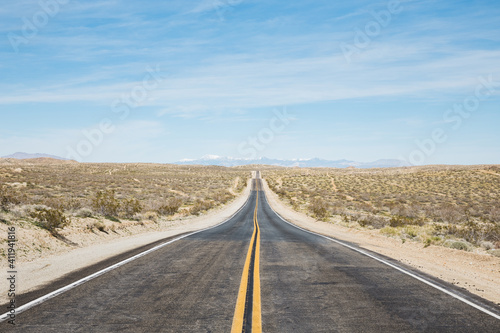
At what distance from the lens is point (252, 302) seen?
604 centimetres

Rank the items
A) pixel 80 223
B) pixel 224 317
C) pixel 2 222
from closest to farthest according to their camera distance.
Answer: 1. pixel 224 317
2. pixel 2 222
3. pixel 80 223

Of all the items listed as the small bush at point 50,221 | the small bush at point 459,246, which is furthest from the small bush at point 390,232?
the small bush at point 50,221

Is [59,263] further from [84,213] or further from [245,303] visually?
[84,213]

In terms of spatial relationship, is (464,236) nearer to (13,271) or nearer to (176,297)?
(176,297)

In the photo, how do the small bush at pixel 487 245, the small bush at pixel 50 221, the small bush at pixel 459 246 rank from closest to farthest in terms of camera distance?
1. the small bush at pixel 50 221
2. the small bush at pixel 459 246
3. the small bush at pixel 487 245

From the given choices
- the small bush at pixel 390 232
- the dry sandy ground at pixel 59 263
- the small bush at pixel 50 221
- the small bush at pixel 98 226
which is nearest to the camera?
the dry sandy ground at pixel 59 263

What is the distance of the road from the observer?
16.4 ft

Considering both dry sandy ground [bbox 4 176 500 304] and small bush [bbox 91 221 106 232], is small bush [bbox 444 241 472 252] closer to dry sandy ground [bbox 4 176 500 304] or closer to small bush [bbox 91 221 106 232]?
dry sandy ground [bbox 4 176 500 304]

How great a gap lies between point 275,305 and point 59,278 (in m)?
5.39

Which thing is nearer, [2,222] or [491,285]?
[491,285]

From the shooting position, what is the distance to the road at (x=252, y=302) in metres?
5.01

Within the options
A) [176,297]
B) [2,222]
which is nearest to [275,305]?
[176,297]

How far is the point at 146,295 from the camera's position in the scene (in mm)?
6449

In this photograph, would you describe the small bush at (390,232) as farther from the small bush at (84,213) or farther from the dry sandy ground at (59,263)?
the small bush at (84,213)
